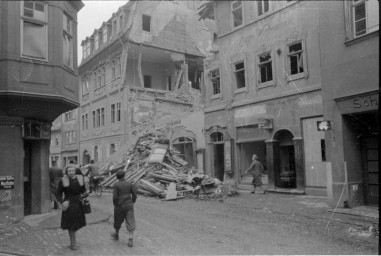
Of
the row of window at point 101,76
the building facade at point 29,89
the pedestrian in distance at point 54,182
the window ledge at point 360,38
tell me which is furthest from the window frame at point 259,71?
the row of window at point 101,76

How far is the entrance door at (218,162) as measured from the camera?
22.4 meters

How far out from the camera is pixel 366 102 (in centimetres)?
1119

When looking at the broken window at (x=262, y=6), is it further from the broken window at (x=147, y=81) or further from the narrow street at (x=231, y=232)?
the broken window at (x=147, y=81)

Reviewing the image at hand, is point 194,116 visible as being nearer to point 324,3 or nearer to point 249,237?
point 324,3

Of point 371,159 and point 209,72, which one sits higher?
point 209,72

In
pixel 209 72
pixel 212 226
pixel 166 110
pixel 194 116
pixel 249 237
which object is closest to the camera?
pixel 249 237

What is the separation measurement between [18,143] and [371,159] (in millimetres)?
10898

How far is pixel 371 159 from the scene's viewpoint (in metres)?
12.0

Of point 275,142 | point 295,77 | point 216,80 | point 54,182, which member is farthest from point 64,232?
point 216,80

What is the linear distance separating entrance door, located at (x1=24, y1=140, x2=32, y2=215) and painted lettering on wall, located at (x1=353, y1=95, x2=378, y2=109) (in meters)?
10.4

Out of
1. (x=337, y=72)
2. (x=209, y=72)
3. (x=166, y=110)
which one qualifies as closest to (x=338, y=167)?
(x=337, y=72)

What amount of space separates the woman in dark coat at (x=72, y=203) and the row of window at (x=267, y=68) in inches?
498

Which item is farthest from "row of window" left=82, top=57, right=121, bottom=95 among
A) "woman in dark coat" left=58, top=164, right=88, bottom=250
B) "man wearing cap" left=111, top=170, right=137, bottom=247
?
"woman in dark coat" left=58, top=164, right=88, bottom=250

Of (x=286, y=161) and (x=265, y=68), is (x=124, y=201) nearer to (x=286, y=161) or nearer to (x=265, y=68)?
(x=286, y=161)
